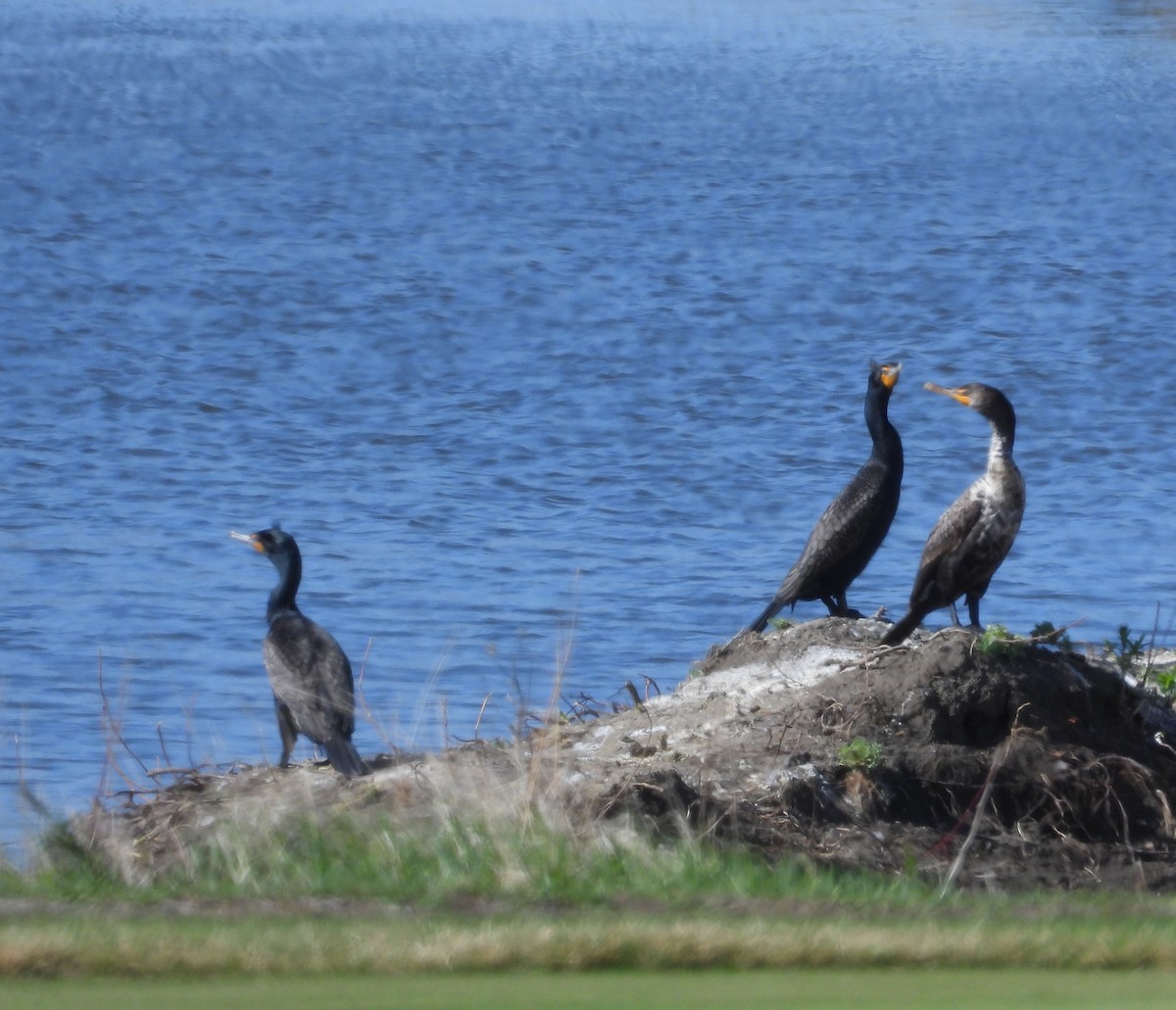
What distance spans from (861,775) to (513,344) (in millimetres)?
14689

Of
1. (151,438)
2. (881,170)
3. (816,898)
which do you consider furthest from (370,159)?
(816,898)

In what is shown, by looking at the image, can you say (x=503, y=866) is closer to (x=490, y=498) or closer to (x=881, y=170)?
(x=490, y=498)

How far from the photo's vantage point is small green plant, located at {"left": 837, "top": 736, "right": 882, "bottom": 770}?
8711 millimetres

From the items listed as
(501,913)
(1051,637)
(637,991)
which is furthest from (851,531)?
(637,991)

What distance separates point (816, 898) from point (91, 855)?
2469mm

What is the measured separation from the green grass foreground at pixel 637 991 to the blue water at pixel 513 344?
327 centimetres

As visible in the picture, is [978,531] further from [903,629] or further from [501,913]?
[501,913]

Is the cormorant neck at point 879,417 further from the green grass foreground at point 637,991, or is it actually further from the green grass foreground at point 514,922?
the green grass foreground at point 637,991

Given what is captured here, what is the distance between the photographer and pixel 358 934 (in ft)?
18.1

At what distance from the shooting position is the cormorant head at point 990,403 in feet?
29.8

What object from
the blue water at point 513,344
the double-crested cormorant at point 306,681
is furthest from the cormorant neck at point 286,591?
the blue water at point 513,344

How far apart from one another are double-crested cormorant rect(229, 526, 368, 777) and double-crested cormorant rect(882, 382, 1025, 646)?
2.46 m

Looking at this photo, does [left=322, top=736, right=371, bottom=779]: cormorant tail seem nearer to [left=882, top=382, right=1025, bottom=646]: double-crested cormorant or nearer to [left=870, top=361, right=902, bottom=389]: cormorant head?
[left=882, top=382, right=1025, bottom=646]: double-crested cormorant

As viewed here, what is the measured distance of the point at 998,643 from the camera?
8.95m
